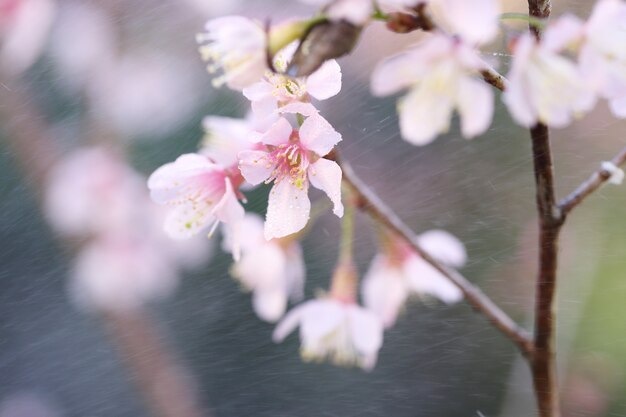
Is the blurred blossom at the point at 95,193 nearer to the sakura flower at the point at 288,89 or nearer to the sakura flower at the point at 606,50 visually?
the sakura flower at the point at 288,89

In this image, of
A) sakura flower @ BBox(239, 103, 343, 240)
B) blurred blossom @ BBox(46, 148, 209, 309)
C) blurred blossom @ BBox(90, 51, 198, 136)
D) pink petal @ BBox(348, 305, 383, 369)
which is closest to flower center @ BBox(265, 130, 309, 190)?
sakura flower @ BBox(239, 103, 343, 240)

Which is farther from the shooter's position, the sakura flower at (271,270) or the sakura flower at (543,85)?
the sakura flower at (271,270)

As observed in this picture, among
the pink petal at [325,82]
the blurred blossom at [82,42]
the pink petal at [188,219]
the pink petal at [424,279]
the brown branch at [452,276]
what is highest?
the pink petal at [325,82]

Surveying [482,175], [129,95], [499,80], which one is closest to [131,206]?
[129,95]

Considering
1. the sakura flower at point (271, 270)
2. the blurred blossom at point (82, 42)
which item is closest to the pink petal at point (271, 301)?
the sakura flower at point (271, 270)

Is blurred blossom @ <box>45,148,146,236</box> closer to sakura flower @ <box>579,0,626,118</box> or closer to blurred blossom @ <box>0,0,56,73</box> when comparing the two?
blurred blossom @ <box>0,0,56,73</box>

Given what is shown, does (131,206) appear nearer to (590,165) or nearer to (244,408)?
(244,408)

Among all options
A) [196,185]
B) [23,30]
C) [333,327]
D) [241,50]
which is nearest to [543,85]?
[241,50]
